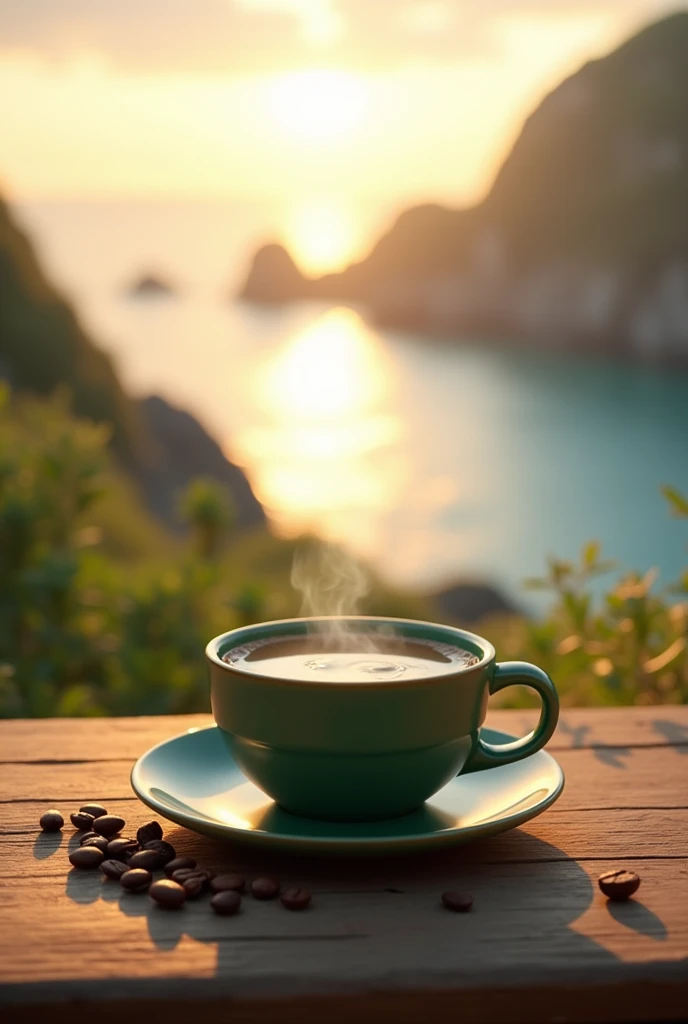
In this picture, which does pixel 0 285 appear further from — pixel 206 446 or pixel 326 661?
pixel 326 661

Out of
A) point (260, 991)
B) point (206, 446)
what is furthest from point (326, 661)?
point (206, 446)

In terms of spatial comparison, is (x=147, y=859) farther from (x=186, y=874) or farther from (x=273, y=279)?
(x=273, y=279)

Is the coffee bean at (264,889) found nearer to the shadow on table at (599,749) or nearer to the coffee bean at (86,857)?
the coffee bean at (86,857)

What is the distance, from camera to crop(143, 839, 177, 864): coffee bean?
1119 millimetres

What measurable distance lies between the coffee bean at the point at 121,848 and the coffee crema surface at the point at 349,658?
7.9 inches

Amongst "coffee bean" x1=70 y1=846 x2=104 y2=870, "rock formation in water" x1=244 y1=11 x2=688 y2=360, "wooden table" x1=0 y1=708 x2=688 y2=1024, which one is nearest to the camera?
"wooden table" x1=0 y1=708 x2=688 y2=1024

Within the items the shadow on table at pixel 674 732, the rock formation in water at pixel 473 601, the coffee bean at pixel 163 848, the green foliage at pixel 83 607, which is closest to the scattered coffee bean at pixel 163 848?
the coffee bean at pixel 163 848

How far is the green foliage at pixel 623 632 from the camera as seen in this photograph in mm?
2604

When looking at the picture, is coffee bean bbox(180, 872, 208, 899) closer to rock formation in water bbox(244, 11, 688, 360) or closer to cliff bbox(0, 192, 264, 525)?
cliff bbox(0, 192, 264, 525)

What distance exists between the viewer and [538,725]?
3.99ft

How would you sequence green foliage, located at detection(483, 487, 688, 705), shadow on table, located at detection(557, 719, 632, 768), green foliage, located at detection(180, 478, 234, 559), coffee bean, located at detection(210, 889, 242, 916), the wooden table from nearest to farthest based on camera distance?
the wooden table, coffee bean, located at detection(210, 889, 242, 916), shadow on table, located at detection(557, 719, 632, 768), green foliage, located at detection(483, 487, 688, 705), green foliage, located at detection(180, 478, 234, 559)

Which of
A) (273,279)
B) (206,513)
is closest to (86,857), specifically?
(206,513)

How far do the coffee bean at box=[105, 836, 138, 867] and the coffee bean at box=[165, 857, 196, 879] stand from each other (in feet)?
0.18

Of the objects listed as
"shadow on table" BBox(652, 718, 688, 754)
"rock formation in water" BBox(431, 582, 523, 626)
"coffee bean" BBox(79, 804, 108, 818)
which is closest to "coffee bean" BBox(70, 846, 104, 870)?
"coffee bean" BBox(79, 804, 108, 818)
